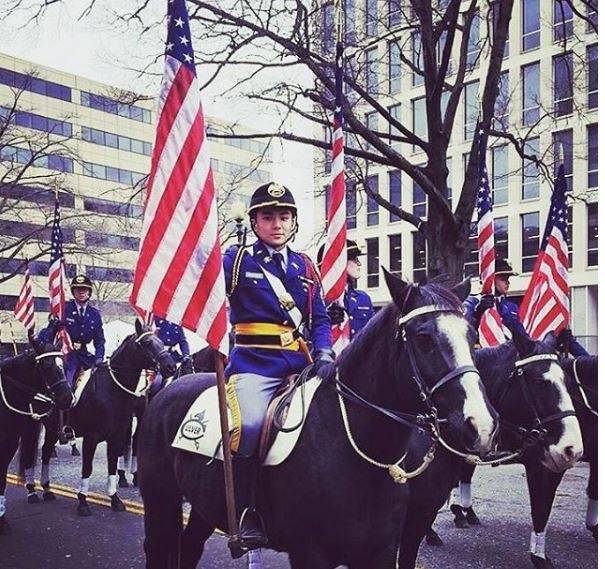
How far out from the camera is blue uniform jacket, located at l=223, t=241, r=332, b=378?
443 centimetres

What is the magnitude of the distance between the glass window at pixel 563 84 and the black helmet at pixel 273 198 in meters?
9.24

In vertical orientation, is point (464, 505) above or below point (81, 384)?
below

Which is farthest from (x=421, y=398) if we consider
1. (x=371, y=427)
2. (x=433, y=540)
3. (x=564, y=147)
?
(x=564, y=147)

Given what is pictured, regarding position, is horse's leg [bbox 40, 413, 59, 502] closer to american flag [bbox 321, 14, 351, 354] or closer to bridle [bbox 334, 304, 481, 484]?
american flag [bbox 321, 14, 351, 354]

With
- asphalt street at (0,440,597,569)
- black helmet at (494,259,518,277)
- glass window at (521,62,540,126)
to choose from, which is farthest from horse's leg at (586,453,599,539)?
glass window at (521,62,540,126)

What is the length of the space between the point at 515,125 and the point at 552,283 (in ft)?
22.7

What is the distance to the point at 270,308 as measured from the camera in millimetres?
4445

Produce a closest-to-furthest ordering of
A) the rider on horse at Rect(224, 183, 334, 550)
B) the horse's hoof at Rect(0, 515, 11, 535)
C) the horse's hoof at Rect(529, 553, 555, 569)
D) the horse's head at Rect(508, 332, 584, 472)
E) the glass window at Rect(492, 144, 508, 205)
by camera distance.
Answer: the rider on horse at Rect(224, 183, 334, 550) < the horse's head at Rect(508, 332, 584, 472) < the horse's hoof at Rect(529, 553, 555, 569) < the horse's hoof at Rect(0, 515, 11, 535) < the glass window at Rect(492, 144, 508, 205)

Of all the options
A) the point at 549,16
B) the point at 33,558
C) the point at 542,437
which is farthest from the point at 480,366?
the point at 549,16

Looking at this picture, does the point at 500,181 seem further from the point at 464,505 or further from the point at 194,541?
the point at 194,541

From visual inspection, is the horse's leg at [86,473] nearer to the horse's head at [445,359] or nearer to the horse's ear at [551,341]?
the horse's ear at [551,341]

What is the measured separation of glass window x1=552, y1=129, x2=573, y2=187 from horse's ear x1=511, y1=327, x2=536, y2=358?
25.1 ft

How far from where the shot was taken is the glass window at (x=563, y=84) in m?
12.6

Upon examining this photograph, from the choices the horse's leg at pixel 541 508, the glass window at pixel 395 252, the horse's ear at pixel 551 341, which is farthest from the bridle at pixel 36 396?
the glass window at pixel 395 252
